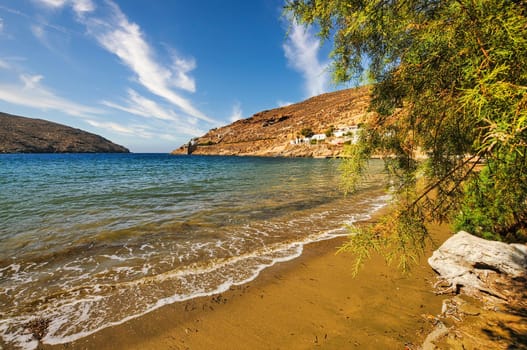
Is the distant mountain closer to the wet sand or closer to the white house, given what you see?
Result: the white house

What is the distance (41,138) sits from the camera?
13000 centimetres

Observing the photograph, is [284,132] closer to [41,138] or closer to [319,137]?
[319,137]

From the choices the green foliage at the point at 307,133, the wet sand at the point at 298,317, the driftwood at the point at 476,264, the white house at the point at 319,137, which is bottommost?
the wet sand at the point at 298,317

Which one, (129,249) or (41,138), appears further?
(41,138)

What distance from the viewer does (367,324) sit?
3.70 m

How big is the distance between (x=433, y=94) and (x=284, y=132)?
9575cm

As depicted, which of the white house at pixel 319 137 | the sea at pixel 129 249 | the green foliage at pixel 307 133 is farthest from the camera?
the green foliage at pixel 307 133

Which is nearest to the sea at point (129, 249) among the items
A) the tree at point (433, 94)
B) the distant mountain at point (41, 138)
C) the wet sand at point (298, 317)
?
the wet sand at point (298, 317)

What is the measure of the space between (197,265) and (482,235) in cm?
669

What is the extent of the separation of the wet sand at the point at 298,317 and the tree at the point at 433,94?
1560 millimetres

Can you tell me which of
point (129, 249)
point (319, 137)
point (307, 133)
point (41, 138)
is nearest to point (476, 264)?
point (129, 249)

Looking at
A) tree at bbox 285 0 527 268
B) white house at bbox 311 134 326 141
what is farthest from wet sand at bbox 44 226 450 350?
white house at bbox 311 134 326 141

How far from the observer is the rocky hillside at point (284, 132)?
73.6 metres

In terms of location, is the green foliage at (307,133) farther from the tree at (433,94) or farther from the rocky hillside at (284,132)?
the tree at (433,94)
